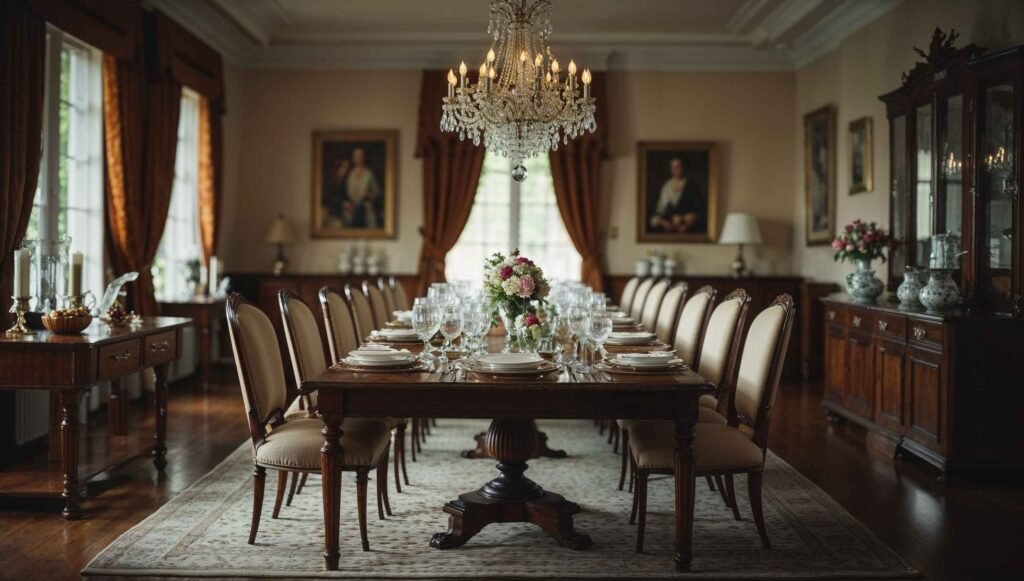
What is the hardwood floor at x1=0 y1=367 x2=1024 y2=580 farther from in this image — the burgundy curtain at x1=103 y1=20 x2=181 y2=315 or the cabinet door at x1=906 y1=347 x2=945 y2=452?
the burgundy curtain at x1=103 y1=20 x2=181 y2=315

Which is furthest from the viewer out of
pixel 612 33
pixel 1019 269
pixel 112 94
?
pixel 612 33

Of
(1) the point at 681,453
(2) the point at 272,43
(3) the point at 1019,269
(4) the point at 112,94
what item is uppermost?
(2) the point at 272,43

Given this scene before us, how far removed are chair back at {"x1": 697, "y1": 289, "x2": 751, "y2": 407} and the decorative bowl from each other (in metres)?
2.85

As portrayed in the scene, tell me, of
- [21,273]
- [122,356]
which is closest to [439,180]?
[122,356]

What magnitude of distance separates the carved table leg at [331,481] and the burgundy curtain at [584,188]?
239 inches

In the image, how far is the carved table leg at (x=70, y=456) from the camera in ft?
12.8

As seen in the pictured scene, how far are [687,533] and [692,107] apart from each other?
21.9 ft

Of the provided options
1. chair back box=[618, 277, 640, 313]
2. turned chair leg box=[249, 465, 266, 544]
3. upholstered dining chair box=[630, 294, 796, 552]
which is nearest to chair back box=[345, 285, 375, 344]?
turned chair leg box=[249, 465, 266, 544]

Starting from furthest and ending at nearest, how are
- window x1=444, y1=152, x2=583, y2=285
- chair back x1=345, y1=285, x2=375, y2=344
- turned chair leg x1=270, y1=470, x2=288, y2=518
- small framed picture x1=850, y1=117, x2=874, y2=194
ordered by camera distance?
window x1=444, y1=152, x2=583, y2=285
small framed picture x1=850, y1=117, x2=874, y2=194
chair back x1=345, y1=285, x2=375, y2=344
turned chair leg x1=270, y1=470, x2=288, y2=518

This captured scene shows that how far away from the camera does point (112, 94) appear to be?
645 centimetres

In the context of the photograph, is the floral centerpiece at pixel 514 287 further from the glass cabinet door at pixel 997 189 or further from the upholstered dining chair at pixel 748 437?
the glass cabinet door at pixel 997 189

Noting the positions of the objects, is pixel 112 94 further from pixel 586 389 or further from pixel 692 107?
pixel 692 107

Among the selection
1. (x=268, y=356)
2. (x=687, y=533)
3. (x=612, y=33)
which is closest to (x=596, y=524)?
(x=687, y=533)

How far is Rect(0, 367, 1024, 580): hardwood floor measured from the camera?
344cm
